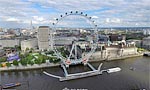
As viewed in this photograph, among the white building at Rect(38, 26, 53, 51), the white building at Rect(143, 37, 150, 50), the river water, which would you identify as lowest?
the river water

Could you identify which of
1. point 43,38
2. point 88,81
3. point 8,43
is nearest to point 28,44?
point 43,38

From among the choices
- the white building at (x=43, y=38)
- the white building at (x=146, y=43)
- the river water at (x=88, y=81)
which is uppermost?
the white building at (x=43, y=38)

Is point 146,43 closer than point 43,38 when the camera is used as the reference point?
No

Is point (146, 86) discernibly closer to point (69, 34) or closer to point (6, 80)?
point (6, 80)

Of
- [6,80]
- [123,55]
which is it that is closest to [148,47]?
[123,55]

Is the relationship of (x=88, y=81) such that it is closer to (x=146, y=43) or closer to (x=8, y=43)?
(x=146, y=43)

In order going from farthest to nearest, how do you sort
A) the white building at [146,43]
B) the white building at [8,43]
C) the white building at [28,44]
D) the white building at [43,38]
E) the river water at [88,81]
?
the white building at [8,43], the white building at [146,43], the white building at [28,44], the white building at [43,38], the river water at [88,81]

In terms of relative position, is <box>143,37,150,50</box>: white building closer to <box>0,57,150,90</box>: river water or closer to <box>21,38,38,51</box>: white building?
<box>0,57,150,90</box>: river water

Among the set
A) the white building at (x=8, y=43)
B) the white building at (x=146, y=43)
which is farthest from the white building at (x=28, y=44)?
the white building at (x=146, y=43)

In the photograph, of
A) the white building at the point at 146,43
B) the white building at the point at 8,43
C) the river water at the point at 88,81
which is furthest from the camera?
the white building at the point at 8,43

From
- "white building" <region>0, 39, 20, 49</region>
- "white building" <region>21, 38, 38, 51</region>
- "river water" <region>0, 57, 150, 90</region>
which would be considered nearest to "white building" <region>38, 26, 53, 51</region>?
"white building" <region>21, 38, 38, 51</region>

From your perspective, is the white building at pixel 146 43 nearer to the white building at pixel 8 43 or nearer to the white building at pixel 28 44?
the white building at pixel 28 44

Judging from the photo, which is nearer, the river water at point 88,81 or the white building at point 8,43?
the river water at point 88,81
